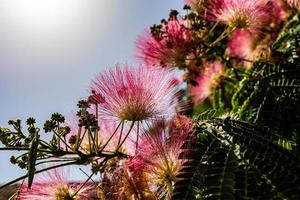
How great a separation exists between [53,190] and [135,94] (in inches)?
26.8

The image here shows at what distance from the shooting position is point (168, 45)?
3566 mm

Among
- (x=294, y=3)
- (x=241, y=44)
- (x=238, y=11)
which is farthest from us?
(x=241, y=44)

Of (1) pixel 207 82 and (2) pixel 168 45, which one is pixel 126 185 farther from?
(1) pixel 207 82

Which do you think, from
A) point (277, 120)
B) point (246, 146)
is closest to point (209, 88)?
point (277, 120)

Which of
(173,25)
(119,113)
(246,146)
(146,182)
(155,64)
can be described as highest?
(173,25)

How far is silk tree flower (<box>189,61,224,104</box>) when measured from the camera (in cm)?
452

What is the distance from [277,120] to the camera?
301 centimetres

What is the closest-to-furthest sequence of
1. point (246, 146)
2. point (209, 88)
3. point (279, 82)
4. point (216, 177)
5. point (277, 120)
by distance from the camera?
point (216, 177) < point (246, 146) < point (277, 120) < point (279, 82) < point (209, 88)

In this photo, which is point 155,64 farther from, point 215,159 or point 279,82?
point 215,159

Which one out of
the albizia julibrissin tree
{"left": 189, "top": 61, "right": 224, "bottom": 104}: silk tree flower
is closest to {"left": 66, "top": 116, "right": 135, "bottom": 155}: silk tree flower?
the albizia julibrissin tree

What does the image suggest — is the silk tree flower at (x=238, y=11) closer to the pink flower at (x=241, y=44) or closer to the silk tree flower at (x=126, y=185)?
the pink flower at (x=241, y=44)

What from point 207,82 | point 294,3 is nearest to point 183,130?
point 294,3

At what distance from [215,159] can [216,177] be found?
125 mm

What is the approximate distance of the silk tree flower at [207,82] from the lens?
14.8 ft
